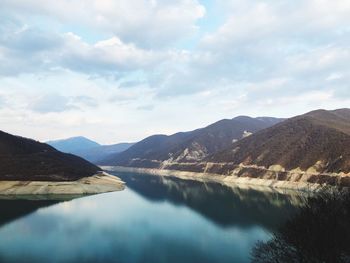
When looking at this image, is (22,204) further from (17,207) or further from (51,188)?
(51,188)

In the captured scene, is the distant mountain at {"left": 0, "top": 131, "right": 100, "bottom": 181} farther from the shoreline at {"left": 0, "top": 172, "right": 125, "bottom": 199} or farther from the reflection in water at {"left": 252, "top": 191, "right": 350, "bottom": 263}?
the reflection in water at {"left": 252, "top": 191, "right": 350, "bottom": 263}

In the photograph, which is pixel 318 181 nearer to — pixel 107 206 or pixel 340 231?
pixel 107 206


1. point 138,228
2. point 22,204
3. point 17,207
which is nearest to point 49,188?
point 22,204

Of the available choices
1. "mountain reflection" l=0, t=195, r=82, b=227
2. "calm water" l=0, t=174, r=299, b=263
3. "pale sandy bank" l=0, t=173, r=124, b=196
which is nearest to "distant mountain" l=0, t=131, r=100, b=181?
"pale sandy bank" l=0, t=173, r=124, b=196

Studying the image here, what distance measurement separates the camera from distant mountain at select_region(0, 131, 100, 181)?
134750 millimetres

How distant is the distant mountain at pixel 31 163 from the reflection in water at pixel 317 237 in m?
113

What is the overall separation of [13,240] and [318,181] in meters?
108

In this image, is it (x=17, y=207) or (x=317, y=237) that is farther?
(x=17, y=207)

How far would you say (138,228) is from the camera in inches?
2894

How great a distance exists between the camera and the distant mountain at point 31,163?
134750 mm

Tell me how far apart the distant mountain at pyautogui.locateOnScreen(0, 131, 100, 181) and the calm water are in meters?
28.7

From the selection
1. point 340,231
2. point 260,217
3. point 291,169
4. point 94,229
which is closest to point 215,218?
point 260,217

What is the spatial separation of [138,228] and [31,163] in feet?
280

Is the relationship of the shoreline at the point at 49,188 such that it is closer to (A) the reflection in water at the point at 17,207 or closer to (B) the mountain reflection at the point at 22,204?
(B) the mountain reflection at the point at 22,204
